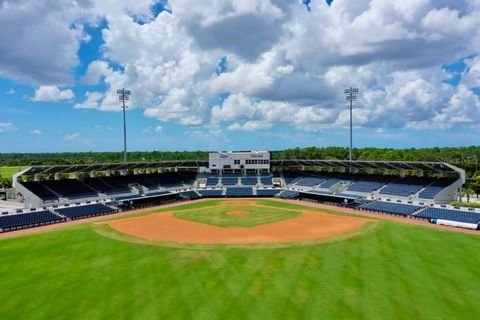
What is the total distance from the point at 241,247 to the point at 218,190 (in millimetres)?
47605

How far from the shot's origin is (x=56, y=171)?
208 ft

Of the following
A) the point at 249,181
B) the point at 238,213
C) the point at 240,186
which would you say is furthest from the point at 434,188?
the point at 240,186

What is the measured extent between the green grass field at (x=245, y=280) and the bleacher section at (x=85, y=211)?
16.2 m

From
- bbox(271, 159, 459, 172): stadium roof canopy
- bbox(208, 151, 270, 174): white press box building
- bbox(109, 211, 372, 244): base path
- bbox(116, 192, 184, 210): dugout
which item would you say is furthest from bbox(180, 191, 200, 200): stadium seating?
bbox(271, 159, 459, 172): stadium roof canopy

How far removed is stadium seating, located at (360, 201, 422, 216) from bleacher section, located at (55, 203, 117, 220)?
1922 inches

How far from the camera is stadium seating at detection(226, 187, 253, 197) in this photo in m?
80.2

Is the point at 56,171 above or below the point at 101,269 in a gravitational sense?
above

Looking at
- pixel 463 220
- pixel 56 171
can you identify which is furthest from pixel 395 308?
pixel 56 171

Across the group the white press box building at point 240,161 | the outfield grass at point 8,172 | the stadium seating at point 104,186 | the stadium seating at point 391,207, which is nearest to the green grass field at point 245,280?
the stadium seating at point 391,207

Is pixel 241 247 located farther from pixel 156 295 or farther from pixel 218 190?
pixel 218 190

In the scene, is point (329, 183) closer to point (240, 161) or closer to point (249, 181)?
point (249, 181)

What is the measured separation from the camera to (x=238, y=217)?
180ft

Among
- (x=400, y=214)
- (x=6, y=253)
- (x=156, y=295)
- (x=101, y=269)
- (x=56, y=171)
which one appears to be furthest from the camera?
(x=56, y=171)

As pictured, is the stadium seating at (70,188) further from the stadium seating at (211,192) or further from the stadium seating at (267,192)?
the stadium seating at (267,192)
